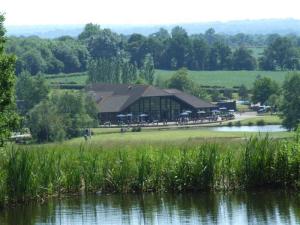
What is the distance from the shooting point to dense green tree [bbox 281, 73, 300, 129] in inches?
3868

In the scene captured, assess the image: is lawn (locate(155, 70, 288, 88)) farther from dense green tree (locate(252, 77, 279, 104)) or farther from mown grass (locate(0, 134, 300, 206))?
mown grass (locate(0, 134, 300, 206))

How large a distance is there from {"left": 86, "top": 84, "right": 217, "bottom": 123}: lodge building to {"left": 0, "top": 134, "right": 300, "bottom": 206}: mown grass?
91463 mm

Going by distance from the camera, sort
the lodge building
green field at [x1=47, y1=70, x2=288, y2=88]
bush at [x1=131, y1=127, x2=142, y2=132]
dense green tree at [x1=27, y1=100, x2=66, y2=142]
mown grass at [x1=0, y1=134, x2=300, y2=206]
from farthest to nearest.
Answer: green field at [x1=47, y1=70, x2=288, y2=88], the lodge building, bush at [x1=131, y1=127, x2=142, y2=132], dense green tree at [x1=27, y1=100, x2=66, y2=142], mown grass at [x1=0, y1=134, x2=300, y2=206]

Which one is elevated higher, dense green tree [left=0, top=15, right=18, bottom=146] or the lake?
dense green tree [left=0, top=15, right=18, bottom=146]

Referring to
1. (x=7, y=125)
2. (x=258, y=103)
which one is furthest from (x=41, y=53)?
(x=7, y=125)

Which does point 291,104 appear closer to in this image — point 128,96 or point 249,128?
point 249,128

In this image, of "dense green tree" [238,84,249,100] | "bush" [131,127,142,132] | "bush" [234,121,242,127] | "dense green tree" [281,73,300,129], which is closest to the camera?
"dense green tree" [281,73,300,129]

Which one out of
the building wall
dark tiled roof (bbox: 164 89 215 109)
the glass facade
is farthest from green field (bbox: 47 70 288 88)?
the glass facade

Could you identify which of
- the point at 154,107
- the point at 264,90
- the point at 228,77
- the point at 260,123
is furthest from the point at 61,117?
the point at 228,77

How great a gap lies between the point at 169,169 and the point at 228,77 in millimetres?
153918

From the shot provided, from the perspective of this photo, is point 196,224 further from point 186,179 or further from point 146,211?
point 186,179

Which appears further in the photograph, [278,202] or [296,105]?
[296,105]

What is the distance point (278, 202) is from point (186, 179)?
12.8ft

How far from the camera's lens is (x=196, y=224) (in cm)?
2991
